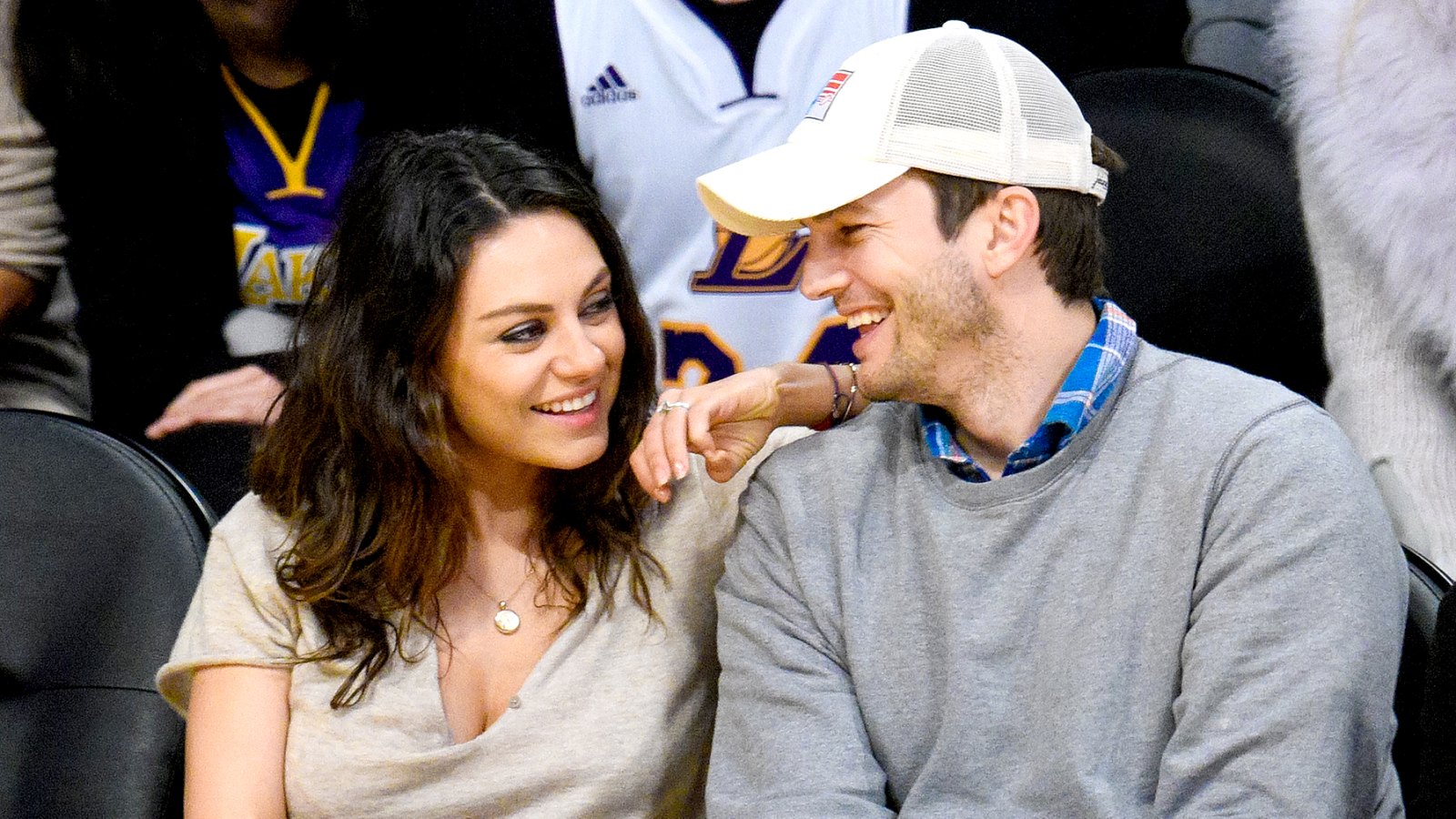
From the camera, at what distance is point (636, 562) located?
1683 mm

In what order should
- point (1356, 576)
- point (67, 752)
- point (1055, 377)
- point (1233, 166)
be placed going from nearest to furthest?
point (1356, 576)
point (1055, 377)
point (67, 752)
point (1233, 166)

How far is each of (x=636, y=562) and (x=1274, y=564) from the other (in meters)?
0.66

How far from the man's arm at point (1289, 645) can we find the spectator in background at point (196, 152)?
56.3 inches

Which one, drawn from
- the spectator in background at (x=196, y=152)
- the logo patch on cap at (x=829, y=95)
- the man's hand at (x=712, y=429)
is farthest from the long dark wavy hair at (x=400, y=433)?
the spectator in background at (x=196, y=152)

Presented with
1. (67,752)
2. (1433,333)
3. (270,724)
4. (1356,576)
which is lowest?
(67,752)

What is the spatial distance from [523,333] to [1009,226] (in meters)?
0.51

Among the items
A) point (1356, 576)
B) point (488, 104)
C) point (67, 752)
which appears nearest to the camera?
point (1356, 576)

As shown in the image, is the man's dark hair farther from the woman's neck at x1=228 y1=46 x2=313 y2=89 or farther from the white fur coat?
the woman's neck at x1=228 y1=46 x2=313 y2=89

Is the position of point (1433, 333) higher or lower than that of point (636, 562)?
higher

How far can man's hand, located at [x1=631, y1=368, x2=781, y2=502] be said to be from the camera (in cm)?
152

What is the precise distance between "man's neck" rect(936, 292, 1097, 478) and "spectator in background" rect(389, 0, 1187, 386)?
63 cm

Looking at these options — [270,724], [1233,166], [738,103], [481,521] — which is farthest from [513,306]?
[1233,166]

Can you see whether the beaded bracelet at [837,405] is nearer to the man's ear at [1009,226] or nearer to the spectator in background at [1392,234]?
the man's ear at [1009,226]

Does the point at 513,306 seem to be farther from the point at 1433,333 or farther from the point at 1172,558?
the point at 1433,333
